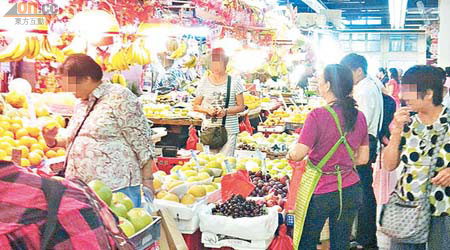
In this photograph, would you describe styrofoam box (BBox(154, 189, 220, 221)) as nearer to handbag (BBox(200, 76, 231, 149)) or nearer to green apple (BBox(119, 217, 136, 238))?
green apple (BBox(119, 217, 136, 238))

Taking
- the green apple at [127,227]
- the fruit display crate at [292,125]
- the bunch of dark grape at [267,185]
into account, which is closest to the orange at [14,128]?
the bunch of dark grape at [267,185]

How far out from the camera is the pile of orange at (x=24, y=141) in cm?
430

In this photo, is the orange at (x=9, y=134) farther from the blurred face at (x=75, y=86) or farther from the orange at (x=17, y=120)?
the blurred face at (x=75, y=86)

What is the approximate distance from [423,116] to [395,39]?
3072cm

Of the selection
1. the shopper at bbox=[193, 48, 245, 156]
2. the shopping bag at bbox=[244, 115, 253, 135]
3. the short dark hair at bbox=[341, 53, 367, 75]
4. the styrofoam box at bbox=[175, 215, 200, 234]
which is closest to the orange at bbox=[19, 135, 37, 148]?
the styrofoam box at bbox=[175, 215, 200, 234]

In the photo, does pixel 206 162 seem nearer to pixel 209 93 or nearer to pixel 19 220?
pixel 209 93

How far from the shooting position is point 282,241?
3.87m

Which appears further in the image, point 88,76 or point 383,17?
point 383,17

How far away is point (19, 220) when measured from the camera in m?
1.19

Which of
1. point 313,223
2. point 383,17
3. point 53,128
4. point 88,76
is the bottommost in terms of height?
point 313,223

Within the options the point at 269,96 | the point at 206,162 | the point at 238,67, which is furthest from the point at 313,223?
the point at 269,96

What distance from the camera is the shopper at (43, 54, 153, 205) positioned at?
336 cm

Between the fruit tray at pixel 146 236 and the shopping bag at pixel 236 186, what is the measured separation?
1.55m

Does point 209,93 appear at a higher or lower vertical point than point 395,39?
lower
